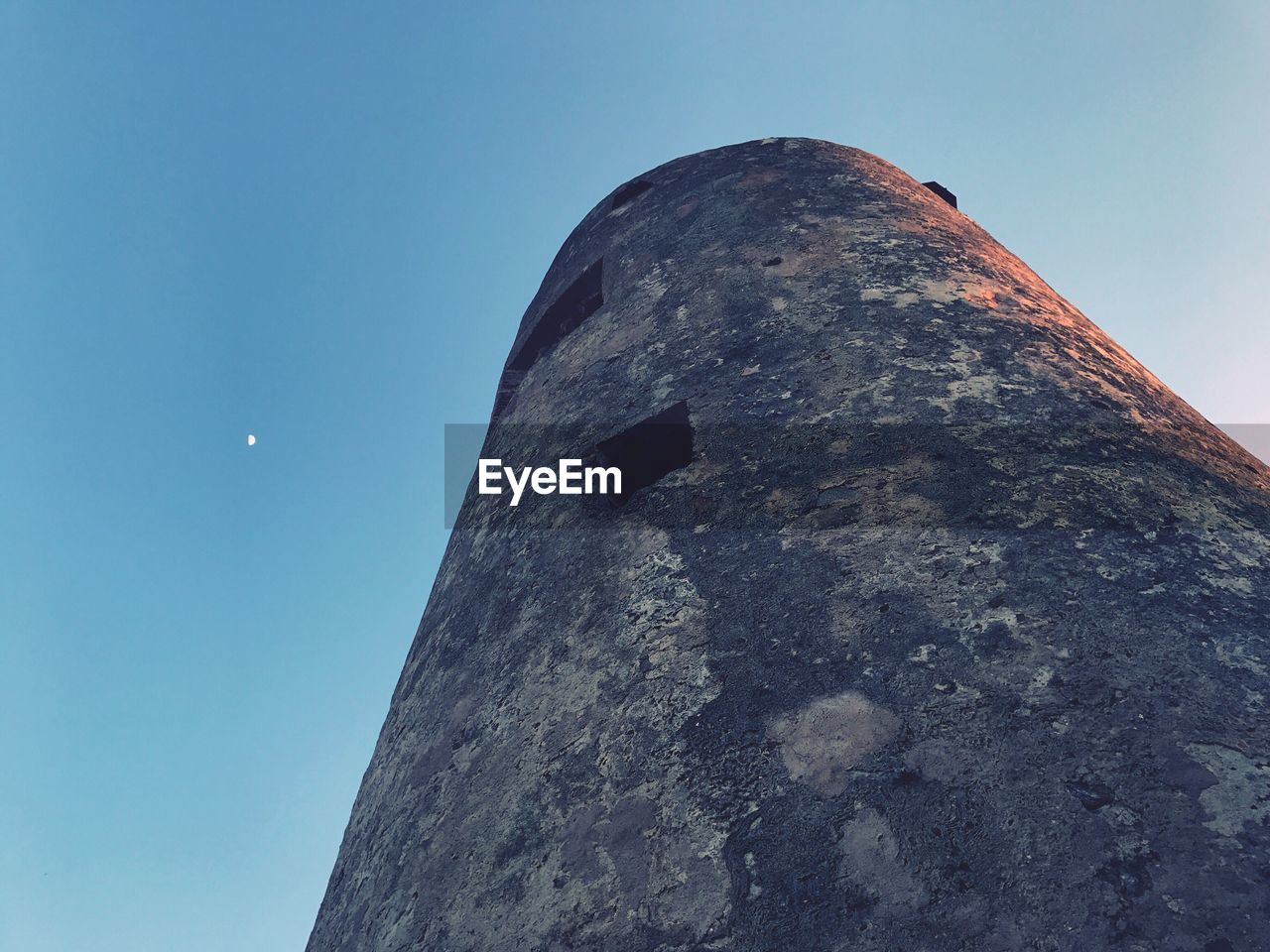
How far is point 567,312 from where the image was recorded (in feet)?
17.1

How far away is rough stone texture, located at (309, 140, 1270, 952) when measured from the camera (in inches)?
73.9

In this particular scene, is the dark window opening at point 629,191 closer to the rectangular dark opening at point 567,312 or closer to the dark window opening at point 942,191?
the rectangular dark opening at point 567,312

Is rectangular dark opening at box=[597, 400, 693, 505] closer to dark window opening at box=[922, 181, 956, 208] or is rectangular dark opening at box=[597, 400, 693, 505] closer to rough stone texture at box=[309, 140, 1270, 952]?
rough stone texture at box=[309, 140, 1270, 952]

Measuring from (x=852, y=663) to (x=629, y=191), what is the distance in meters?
3.82

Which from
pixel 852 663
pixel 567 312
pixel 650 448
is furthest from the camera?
pixel 567 312

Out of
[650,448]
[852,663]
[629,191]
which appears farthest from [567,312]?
[852,663]

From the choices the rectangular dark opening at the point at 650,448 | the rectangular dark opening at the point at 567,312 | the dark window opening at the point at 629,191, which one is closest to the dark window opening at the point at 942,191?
the dark window opening at the point at 629,191

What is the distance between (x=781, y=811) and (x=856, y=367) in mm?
1542

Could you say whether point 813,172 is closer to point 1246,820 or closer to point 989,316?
point 989,316

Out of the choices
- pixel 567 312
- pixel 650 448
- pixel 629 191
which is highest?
pixel 629 191

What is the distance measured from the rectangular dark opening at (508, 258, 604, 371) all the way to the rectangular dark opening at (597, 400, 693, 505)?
159 cm

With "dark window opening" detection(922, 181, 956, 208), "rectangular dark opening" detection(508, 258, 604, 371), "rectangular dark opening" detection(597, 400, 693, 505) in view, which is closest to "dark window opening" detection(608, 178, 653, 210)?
"rectangular dark opening" detection(508, 258, 604, 371)

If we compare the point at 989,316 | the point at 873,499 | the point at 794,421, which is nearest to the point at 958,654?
the point at 873,499

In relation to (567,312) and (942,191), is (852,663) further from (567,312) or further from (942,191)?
(942,191)
